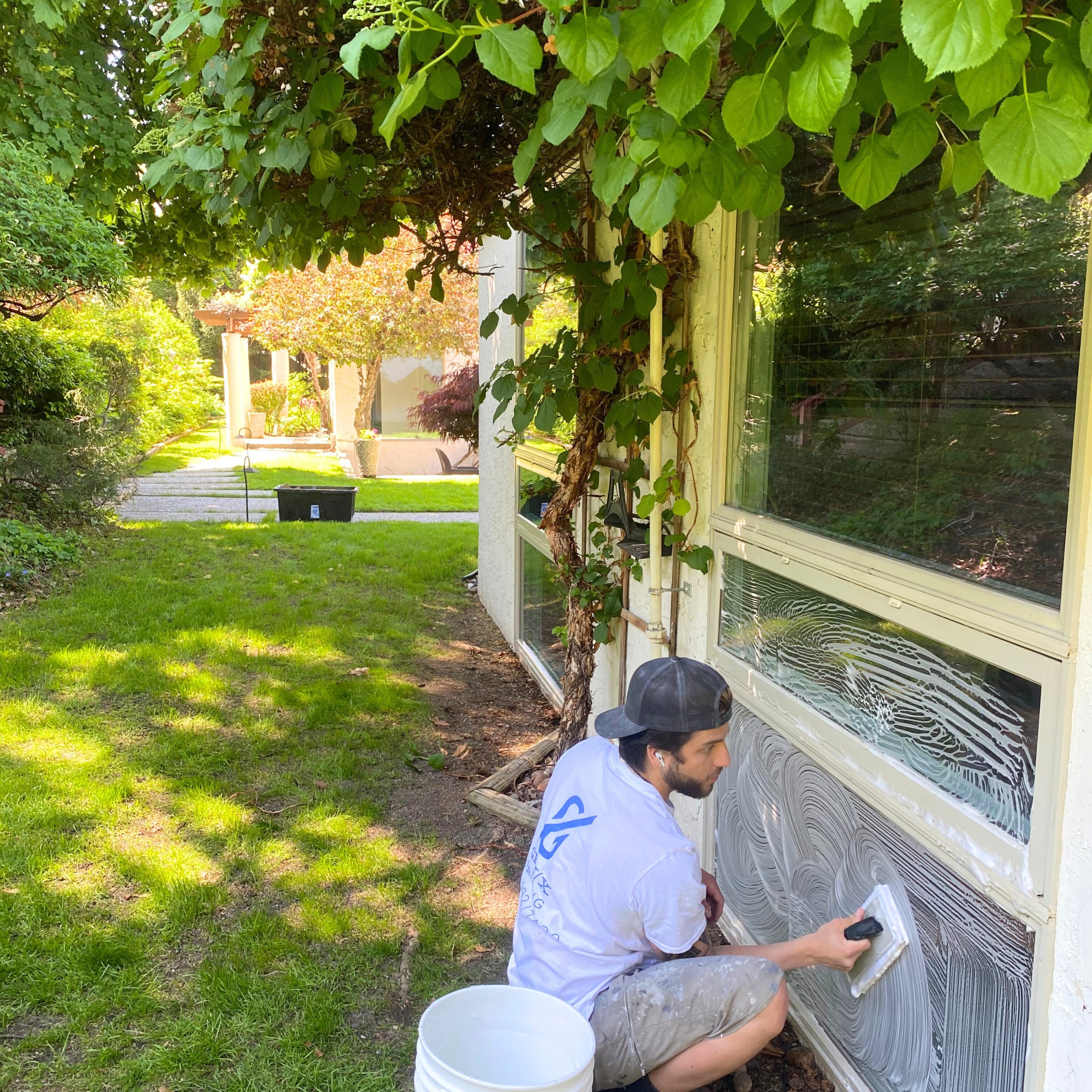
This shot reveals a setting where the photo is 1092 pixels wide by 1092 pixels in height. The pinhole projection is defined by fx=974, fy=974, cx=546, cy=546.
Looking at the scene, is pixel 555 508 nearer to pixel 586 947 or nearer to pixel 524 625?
pixel 586 947

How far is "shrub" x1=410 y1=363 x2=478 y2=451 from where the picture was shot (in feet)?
45.1

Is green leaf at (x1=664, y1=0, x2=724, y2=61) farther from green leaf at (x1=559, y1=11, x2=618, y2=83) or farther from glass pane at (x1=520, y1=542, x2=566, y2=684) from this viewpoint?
glass pane at (x1=520, y1=542, x2=566, y2=684)

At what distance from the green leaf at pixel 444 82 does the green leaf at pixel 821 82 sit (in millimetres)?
888

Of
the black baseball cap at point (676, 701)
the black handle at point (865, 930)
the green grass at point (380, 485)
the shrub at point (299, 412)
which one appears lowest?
the green grass at point (380, 485)

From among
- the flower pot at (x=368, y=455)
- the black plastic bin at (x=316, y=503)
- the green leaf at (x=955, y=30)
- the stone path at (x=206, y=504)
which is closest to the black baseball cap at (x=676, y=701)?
the green leaf at (x=955, y=30)

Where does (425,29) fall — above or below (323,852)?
above

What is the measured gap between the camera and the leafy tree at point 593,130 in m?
1.22

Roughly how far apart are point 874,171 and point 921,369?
32.2 inches

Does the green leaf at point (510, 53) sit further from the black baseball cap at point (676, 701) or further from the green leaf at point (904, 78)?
the black baseball cap at point (676, 701)

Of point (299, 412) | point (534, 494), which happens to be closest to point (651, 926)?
point (534, 494)

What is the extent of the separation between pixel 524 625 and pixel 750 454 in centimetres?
399

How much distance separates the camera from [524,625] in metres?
6.96

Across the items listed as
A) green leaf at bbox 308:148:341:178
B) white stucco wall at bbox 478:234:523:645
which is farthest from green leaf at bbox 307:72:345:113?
white stucco wall at bbox 478:234:523:645

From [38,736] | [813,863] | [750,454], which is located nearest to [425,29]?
[750,454]
